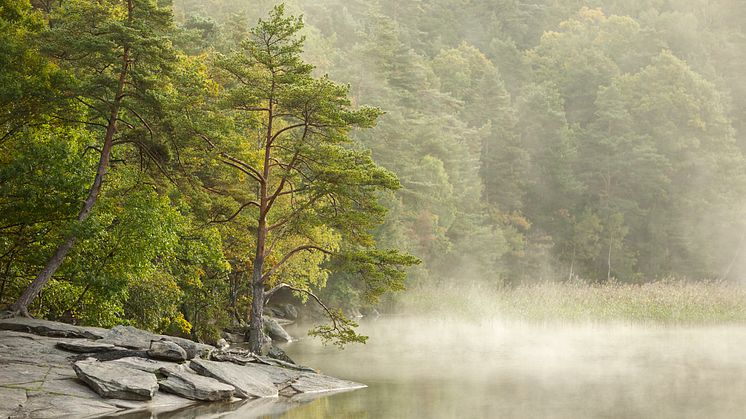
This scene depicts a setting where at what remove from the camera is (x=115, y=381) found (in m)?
15.4

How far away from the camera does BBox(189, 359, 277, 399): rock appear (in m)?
17.7

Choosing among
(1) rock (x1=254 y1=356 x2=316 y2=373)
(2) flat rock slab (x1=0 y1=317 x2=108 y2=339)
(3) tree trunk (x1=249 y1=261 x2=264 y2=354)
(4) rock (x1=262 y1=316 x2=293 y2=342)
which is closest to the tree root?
(2) flat rock slab (x1=0 y1=317 x2=108 y2=339)

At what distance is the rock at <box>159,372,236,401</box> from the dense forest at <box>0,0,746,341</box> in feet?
11.4

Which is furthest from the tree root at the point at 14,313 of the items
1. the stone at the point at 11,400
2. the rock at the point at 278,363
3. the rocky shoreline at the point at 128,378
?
the rock at the point at 278,363

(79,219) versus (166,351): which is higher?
(79,219)

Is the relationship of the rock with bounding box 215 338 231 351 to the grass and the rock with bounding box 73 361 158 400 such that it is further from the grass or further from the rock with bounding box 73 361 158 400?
the grass

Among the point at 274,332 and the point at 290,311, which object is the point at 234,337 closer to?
the point at 274,332

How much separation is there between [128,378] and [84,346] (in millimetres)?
1542

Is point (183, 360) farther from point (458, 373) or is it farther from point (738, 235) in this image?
point (738, 235)

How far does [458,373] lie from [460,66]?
2134 inches

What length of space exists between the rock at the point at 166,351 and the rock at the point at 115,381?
4.48 feet

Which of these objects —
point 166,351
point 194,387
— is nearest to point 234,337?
point 166,351

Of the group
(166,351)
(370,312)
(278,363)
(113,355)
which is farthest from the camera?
(370,312)

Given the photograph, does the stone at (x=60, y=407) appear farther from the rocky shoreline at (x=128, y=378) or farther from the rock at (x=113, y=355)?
the rock at (x=113, y=355)
